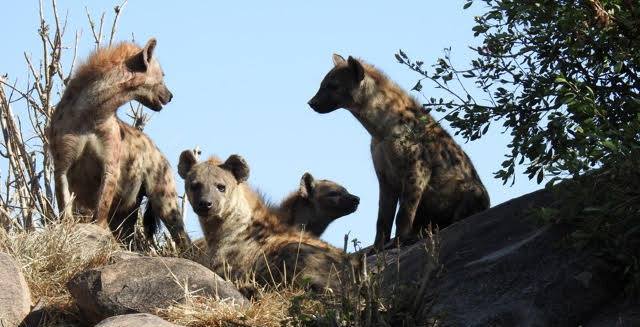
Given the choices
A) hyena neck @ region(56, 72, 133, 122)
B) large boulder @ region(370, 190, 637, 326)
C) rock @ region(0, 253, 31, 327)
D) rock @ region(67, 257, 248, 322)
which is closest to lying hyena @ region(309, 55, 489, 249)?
hyena neck @ region(56, 72, 133, 122)

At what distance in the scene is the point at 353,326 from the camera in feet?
21.3

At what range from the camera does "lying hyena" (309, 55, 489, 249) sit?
10.1 meters

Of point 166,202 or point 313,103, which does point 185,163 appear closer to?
point 166,202

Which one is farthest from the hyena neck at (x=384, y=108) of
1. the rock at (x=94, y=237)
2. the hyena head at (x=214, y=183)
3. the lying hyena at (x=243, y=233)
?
the rock at (x=94, y=237)

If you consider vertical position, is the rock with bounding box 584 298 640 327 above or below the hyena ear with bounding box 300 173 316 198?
below

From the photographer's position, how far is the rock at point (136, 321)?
671 cm

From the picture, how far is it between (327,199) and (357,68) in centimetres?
126

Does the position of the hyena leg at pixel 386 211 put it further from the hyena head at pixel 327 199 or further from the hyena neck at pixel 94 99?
the hyena neck at pixel 94 99

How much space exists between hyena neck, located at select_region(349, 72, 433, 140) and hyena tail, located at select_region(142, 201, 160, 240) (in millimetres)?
1925

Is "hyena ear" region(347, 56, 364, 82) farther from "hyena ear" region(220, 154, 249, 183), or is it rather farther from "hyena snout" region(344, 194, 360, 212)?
"hyena ear" region(220, 154, 249, 183)

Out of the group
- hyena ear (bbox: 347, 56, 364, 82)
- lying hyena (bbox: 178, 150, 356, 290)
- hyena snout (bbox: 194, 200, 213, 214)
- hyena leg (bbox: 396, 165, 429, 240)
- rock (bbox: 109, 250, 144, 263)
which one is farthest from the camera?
hyena ear (bbox: 347, 56, 364, 82)

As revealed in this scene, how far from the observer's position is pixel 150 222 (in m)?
11.1

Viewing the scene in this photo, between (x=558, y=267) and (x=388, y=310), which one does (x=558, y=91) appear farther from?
(x=388, y=310)

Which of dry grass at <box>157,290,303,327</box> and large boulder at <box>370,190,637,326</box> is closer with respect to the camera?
large boulder at <box>370,190,637,326</box>
